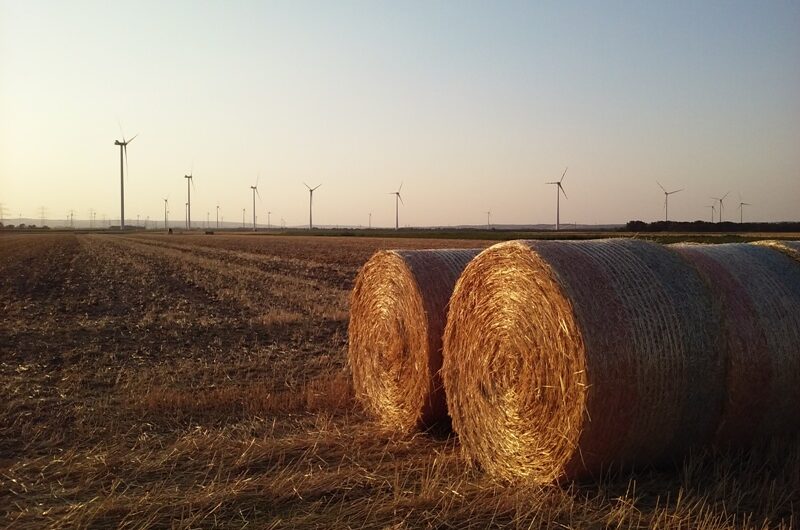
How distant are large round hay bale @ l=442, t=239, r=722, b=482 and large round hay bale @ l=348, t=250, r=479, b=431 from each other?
87 centimetres

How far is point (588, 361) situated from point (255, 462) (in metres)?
2.52

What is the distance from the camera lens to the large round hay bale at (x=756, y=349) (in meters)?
4.78

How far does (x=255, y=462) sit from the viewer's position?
519cm

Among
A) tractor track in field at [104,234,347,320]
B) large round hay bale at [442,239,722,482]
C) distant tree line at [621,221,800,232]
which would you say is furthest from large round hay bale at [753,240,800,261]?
distant tree line at [621,221,800,232]

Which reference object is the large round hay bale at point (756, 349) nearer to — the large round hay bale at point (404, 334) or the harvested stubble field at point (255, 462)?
the harvested stubble field at point (255, 462)

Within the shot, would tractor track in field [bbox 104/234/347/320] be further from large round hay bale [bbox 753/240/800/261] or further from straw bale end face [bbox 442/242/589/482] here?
large round hay bale [bbox 753/240/800/261]

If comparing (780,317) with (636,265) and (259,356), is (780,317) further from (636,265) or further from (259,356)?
(259,356)

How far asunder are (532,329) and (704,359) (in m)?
1.12

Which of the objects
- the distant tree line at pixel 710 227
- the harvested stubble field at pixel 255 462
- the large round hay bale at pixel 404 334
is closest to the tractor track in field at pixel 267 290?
the harvested stubble field at pixel 255 462

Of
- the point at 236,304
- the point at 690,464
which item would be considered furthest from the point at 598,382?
the point at 236,304

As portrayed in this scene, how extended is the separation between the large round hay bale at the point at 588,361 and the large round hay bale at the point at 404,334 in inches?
34.1

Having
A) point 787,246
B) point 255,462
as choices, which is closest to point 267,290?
point 255,462

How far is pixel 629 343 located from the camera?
4402mm

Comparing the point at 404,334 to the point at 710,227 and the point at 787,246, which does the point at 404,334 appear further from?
the point at 710,227
